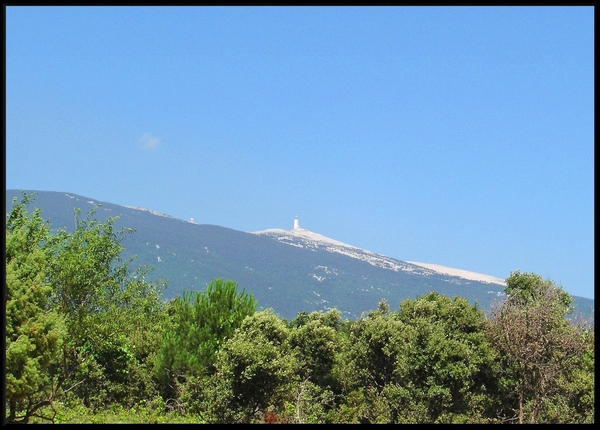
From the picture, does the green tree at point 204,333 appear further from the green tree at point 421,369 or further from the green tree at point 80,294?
the green tree at point 421,369

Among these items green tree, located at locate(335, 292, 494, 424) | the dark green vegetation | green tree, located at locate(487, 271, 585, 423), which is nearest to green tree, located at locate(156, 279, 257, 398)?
the dark green vegetation

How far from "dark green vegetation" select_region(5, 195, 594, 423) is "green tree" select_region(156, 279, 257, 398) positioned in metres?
0.07

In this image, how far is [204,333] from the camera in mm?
31562

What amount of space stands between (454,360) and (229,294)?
12.4 m

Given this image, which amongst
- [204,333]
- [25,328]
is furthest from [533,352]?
[25,328]

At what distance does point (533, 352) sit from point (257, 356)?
41.2ft

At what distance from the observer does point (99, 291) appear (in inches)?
918

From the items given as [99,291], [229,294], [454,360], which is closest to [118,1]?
[99,291]

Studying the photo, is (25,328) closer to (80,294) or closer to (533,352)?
(80,294)

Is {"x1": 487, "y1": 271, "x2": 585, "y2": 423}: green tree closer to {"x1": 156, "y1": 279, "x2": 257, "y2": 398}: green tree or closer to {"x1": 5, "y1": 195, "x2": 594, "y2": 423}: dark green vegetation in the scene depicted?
{"x1": 5, "y1": 195, "x2": 594, "y2": 423}: dark green vegetation

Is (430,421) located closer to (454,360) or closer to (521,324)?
(454,360)

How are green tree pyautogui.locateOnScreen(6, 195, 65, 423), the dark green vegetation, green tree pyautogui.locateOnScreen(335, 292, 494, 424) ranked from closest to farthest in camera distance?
green tree pyautogui.locateOnScreen(6, 195, 65, 423) < the dark green vegetation < green tree pyautogui.locateOnScreen(335, 292, 494, 424)

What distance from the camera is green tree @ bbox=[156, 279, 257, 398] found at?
102 feet

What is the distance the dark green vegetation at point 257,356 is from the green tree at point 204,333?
0.07 metres
